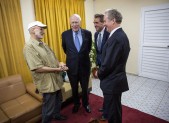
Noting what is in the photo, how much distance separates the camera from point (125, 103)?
9.29ft

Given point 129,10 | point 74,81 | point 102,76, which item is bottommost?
point 74,81

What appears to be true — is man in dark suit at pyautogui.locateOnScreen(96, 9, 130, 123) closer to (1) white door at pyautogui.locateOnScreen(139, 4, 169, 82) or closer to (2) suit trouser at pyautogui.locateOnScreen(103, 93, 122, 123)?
(2) suit trouser at pyautogui.locateOnScreen(103, 93, 122, 123)

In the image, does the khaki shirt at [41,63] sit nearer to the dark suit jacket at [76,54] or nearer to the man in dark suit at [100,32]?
the dark suit jacket at [76,54]

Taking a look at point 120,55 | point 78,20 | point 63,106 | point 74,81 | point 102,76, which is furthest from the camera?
point 63,106

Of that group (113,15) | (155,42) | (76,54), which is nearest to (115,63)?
(113,15)

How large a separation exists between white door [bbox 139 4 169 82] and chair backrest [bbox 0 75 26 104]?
304 centimetres

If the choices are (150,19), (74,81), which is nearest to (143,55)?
(150,19)

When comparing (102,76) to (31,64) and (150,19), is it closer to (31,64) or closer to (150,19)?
(31,64)

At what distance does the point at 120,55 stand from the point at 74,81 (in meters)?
1.06

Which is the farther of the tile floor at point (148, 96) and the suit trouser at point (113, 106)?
the tile floor at point (148, 96)

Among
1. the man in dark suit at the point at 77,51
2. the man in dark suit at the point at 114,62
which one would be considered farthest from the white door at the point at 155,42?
the man in dark suit at the point at 114,62

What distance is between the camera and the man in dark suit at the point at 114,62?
1562 mm

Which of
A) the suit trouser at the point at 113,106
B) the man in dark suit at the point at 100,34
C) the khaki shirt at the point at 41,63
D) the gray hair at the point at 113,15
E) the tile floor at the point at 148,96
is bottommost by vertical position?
the tile floor at the point at 148,96

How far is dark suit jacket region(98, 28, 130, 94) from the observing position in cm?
156
